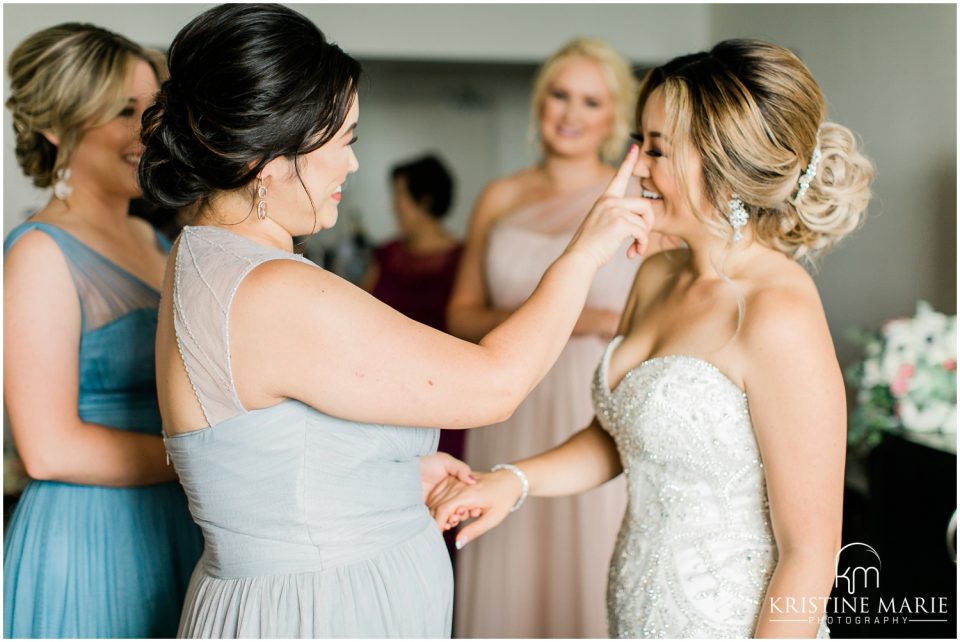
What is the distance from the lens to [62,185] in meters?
1.89

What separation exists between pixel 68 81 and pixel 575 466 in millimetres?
1332

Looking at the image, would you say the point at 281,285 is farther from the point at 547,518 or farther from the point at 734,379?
the point at 547,518

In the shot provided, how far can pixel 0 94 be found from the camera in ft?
12.0

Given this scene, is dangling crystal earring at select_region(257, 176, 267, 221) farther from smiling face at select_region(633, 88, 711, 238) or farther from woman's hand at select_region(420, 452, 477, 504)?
smiling face at select_region(633, 88, 711, 238)

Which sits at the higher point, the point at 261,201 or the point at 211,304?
the point at 261,201

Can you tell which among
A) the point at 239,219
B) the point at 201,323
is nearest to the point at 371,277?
the point at 239,219

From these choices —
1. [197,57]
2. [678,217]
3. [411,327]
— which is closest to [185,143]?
[197,57]

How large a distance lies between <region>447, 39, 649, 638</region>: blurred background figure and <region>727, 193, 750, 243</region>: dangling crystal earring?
1.22 m

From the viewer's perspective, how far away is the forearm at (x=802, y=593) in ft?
4.74

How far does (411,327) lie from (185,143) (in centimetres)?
43

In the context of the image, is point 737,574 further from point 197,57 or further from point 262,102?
point 197,57

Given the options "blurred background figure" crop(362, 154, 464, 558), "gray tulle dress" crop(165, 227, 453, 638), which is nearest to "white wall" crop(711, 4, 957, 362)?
"gray tulle dress" crop(165, 227, 453, 638)

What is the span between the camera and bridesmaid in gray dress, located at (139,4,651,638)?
123 centimetres

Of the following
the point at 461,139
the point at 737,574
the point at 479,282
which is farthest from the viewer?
the point at 461,139
